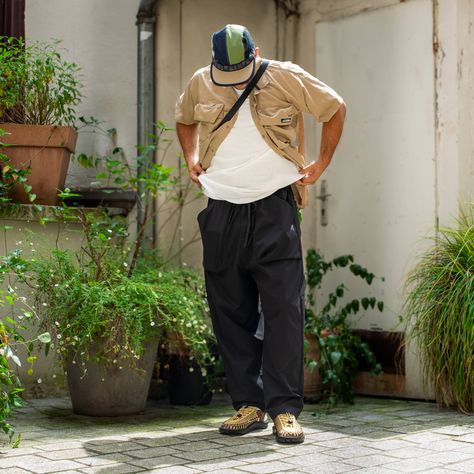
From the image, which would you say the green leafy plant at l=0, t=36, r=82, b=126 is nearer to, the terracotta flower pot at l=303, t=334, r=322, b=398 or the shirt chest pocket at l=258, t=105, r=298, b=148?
the shirt chest pocket at l=258, t=105, r=298, b=148

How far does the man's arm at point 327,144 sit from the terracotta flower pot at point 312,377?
1.40 metres

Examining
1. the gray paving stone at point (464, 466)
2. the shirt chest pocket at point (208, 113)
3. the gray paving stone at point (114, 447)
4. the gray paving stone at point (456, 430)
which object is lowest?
the gray paving stone at point (464, 466)

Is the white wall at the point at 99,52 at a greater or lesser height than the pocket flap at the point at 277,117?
greater

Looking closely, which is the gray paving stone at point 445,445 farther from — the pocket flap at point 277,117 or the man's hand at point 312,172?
the pocket flap at point 277,117

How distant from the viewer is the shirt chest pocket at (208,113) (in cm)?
377

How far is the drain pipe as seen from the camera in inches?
204

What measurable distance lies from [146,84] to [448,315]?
7.28 ft

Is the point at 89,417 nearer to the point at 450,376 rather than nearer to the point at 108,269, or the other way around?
the point at 108,269

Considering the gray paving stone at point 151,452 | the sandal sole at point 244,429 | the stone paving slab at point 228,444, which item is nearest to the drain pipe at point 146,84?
the stone paving slab at point 228,444

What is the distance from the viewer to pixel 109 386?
13.9ft

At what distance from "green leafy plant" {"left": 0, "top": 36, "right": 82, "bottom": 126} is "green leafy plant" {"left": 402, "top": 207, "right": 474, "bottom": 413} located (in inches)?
83.8

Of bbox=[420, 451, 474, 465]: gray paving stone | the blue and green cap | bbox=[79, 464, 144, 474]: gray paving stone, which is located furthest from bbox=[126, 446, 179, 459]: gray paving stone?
the blue and green cap

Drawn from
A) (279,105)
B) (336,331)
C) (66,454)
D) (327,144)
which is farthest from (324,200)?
(66,454)

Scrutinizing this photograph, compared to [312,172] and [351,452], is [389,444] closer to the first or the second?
[351,452]
